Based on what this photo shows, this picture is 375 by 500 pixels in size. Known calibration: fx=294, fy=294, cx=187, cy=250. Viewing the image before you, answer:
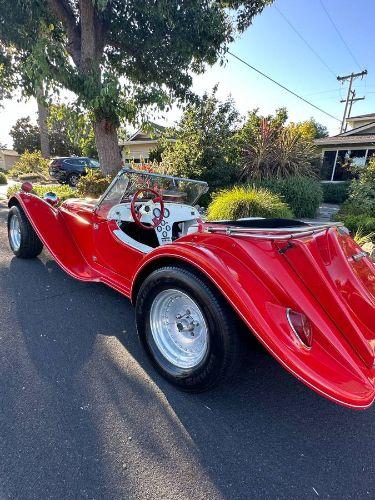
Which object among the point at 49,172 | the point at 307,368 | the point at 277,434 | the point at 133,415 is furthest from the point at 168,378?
the point at 49,172

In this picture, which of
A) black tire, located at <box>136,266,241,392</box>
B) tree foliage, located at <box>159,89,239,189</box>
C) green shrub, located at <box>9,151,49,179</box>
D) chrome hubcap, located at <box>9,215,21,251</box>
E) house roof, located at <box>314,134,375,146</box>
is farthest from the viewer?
green shrub, located at <box>9,151,49,179</box>

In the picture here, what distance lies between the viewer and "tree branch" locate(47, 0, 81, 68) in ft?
22.6

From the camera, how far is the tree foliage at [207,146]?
8773mm

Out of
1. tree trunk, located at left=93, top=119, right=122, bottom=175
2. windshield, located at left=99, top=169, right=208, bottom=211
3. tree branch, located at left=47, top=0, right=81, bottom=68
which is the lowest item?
windshield, located at left=99, top=169, right=208, bottom=211

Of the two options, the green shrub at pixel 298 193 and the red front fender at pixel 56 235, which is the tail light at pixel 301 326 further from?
the green shrub at pixel 298 193

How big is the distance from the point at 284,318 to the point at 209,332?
1.46 feet

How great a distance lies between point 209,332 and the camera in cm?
176

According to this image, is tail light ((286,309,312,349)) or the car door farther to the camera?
the car door

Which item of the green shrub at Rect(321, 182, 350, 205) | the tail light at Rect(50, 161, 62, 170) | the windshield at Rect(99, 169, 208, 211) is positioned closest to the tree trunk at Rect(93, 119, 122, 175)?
the windshield at Rect(99, 169, 208, 211)

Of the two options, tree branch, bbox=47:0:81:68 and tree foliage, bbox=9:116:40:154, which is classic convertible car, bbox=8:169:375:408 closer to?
tree branch, bbox=47:0:81:68

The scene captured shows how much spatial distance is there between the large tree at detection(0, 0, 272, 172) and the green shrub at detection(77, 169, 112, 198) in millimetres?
492

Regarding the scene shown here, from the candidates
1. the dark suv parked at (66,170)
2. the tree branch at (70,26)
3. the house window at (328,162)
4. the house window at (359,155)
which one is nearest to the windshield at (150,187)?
the tree branch at (70,26)

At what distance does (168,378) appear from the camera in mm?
2014

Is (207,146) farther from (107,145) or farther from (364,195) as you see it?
(364,195)
